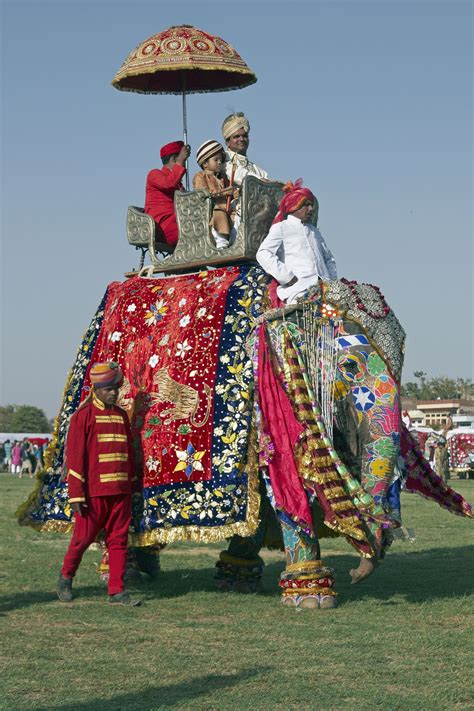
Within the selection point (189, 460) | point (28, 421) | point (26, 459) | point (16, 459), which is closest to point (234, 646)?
point (189, 460)

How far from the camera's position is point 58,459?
9.64 m

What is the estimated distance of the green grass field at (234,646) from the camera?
5449mm

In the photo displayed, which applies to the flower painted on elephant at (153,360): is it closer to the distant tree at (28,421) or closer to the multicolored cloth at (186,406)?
the multicolored cloth at (186,406)

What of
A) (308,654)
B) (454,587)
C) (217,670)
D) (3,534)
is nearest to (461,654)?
(308,654)

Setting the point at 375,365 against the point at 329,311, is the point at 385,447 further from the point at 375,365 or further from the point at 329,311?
the point at 329,311

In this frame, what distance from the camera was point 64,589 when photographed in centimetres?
862

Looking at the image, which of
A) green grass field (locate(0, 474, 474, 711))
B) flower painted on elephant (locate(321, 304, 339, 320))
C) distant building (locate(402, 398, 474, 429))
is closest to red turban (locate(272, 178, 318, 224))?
flower painted on elephant (locate(321, 304, 339, 320))

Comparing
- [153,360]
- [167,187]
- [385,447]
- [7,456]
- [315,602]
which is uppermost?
[167,187]

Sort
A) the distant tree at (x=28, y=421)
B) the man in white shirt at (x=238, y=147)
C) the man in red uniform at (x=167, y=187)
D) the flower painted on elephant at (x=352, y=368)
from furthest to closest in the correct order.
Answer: the distant tree at (x=28, y=421) → the man in red uniform at (x=167, y=187) → the man in white shirt at (x=238, y=147) → the flower painted on elephant at (x=352, y=368)

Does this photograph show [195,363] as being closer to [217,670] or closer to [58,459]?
[58,459]

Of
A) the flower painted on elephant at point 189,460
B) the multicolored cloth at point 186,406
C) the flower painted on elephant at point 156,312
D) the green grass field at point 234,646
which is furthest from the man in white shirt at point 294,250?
the green grass field at point 234,646

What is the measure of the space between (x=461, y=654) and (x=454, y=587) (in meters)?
2.93

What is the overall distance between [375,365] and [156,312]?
78.1 inches

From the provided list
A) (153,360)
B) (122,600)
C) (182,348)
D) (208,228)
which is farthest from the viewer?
(208,228)
